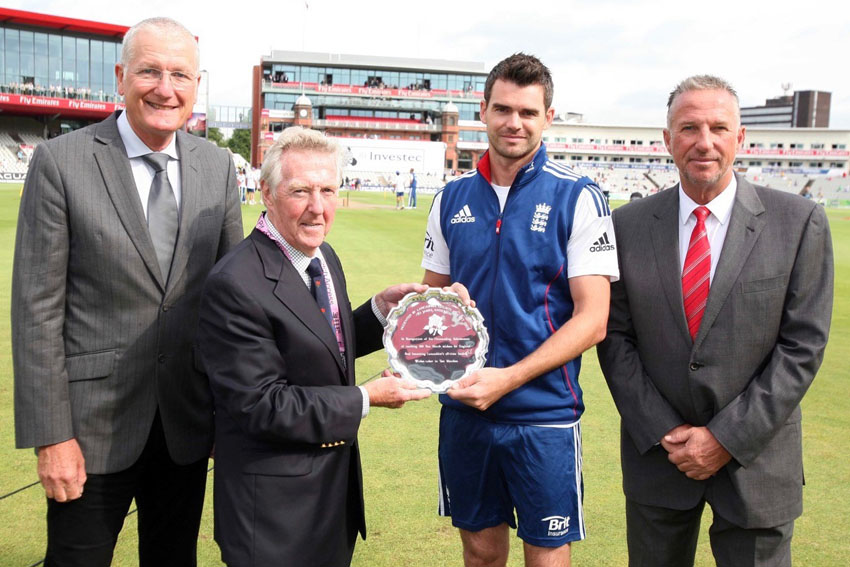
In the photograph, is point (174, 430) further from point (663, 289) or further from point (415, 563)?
point (663, 289)

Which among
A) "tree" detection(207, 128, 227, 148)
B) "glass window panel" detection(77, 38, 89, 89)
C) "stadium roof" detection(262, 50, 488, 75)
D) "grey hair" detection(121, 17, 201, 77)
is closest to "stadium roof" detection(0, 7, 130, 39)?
"glass window panel" detection(77, 38, 89, 89)

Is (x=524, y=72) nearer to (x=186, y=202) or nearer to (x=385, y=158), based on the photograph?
(x=186, y=202)

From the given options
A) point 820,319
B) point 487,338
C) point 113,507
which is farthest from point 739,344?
point 113,507

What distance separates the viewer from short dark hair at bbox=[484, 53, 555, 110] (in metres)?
2.84

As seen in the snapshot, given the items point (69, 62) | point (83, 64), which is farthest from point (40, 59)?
point (83, 64)

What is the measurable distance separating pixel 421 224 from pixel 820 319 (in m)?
20.7

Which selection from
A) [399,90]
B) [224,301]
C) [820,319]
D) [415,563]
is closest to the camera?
[224,301]

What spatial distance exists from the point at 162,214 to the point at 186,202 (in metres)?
0.10

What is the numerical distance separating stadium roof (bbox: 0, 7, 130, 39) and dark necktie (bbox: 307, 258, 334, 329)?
63.2 meters

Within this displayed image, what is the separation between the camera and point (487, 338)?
2.69 m

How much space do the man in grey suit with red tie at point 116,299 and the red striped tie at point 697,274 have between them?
185cm

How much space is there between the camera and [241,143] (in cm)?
10375

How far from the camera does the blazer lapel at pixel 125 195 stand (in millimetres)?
2527

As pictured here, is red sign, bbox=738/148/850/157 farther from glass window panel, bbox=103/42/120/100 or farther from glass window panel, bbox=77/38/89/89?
glass window panel, bbox=77/38/89/89
